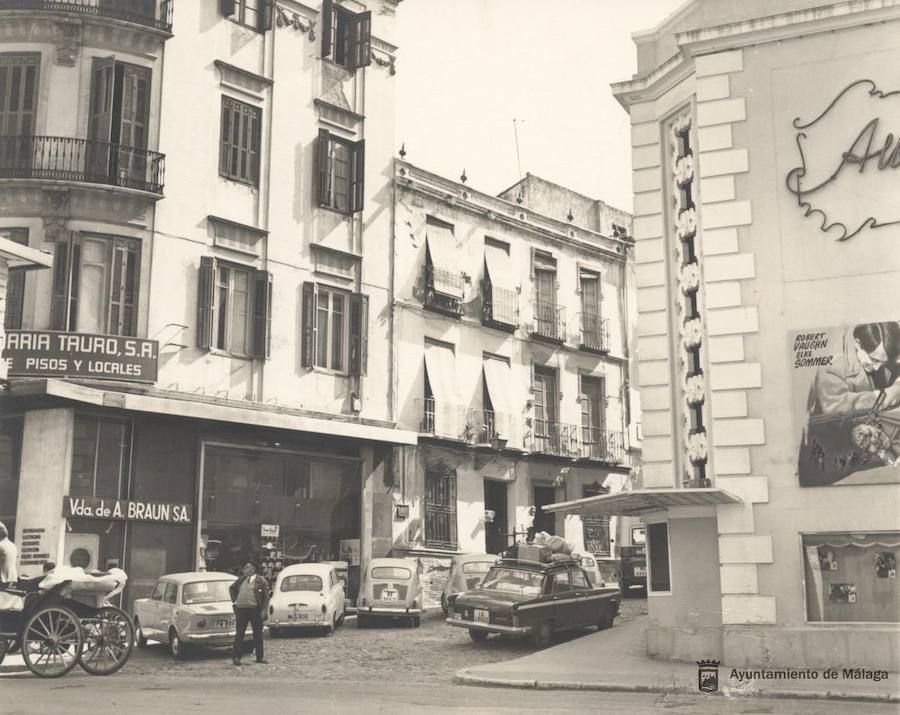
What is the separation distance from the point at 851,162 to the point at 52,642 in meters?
14.1

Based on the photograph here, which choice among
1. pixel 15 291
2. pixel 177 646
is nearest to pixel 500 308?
pixel 15 291

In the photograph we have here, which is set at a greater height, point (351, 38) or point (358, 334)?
point (351, 38)

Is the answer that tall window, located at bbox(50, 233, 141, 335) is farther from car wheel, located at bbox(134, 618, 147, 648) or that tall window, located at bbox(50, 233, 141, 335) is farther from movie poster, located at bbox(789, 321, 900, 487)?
movie poster, located at bbox(789, 321, 900, 487)

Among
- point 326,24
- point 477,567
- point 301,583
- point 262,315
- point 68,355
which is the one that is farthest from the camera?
point 326,24

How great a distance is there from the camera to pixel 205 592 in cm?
2034

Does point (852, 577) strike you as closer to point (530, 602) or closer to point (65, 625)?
point (530, 602)

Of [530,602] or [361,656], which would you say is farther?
[530,602]

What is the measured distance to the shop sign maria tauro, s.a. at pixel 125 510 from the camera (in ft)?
75.9

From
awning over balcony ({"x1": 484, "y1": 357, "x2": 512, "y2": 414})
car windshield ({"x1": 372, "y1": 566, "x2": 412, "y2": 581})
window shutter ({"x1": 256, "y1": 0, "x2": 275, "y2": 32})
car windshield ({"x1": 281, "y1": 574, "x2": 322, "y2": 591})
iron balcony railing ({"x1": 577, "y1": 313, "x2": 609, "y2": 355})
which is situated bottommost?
car windshield ({"x1": 281, "y1": 574, "x2": 322, "y2": 591})

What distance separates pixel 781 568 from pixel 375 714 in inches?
326

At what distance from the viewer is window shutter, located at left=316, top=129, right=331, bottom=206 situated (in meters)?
29.2

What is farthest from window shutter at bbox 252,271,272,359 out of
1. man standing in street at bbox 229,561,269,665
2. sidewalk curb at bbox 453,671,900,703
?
sidewalk curb at bbox 453,671,900,703

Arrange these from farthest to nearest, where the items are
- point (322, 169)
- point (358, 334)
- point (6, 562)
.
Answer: point (358, 334)
point (322, 169)
point (6, 562)

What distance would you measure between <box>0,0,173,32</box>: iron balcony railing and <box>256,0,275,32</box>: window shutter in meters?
2.72
